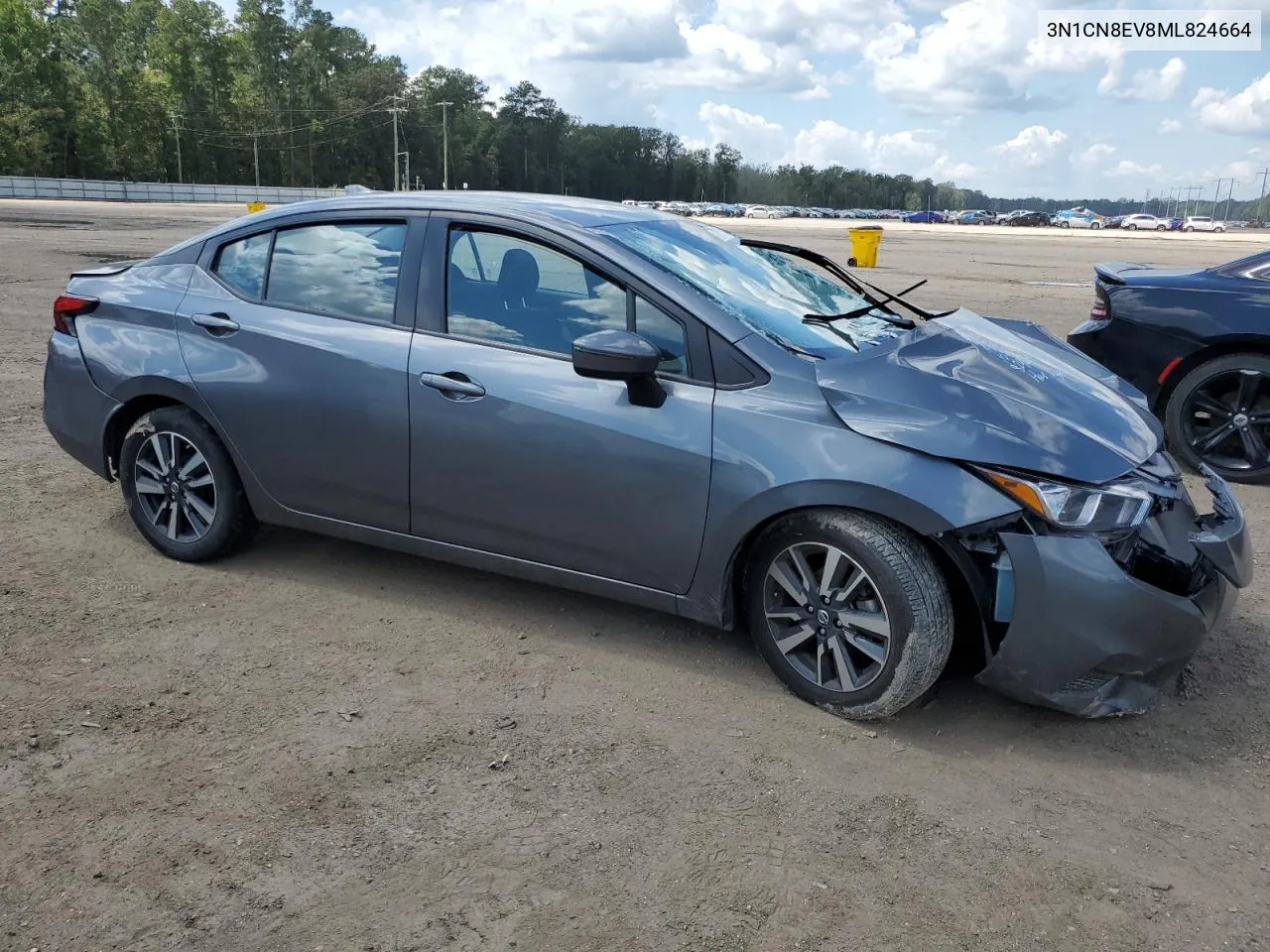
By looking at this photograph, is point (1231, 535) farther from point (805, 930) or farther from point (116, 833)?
point (116, 833)

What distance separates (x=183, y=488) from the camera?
4492 mm

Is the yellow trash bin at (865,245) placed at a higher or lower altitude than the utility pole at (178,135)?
lower

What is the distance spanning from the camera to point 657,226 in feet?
13.8

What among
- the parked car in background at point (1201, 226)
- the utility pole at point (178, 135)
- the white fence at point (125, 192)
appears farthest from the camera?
the utility pole at point (178, 135)

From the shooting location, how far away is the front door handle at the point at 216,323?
4.26 meters

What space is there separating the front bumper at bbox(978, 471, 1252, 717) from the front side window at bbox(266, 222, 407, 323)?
97.1 inches

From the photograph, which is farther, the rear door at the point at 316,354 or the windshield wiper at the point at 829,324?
the rear door at the point at 316,354

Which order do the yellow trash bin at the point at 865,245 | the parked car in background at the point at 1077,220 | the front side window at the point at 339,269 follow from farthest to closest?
the parked car in background at the point at 1077,220 → the yellow trash bin at the point at 865,245 → the front side window at the point at 339,269

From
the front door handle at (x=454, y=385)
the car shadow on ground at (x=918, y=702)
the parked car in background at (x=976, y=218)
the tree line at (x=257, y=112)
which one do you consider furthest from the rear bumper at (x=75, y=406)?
the parked car in background at (x=976, y=218)

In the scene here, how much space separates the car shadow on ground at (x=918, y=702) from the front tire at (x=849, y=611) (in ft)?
0.47

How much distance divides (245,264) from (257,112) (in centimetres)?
Result: 12554

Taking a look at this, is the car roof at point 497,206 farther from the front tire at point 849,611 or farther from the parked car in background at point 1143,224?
the parked car in background at point 1143,224

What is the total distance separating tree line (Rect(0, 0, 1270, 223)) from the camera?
95312 mm

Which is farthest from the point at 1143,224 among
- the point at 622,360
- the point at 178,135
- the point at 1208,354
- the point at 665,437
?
the point at 622,360
